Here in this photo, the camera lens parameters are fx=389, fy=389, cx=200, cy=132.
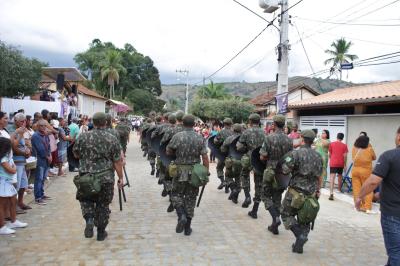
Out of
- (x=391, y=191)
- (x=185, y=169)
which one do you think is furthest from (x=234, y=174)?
(x=391, y=191)

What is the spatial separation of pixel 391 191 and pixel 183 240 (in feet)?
9.92

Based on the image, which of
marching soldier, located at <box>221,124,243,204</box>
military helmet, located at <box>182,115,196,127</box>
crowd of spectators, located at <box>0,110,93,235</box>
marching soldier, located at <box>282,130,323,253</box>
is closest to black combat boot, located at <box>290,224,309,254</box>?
marching soldier, located at <box>282,130,323,253</box>

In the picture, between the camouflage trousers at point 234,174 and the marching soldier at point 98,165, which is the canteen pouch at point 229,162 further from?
the marching soldier at point 98,165

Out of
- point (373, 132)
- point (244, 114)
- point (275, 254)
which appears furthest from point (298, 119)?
point (244, 114)

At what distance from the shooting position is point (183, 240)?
18.8 feet

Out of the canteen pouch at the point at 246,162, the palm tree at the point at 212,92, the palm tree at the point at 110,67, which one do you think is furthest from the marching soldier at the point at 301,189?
the palm tree at the point at 110,67

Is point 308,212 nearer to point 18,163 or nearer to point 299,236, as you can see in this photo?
point 299,236

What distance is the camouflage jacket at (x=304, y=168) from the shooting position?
539 centimetres

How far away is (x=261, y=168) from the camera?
22.4 feet

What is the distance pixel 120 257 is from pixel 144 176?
23.4 ft

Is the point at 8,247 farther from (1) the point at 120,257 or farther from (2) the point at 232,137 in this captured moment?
(2) the point at 232,137

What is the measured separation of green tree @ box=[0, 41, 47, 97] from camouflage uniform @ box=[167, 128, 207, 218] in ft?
38.0

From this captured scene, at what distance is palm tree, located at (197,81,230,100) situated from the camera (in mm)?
48062

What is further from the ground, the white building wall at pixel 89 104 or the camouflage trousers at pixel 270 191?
the white building wall at pixel 89 104
